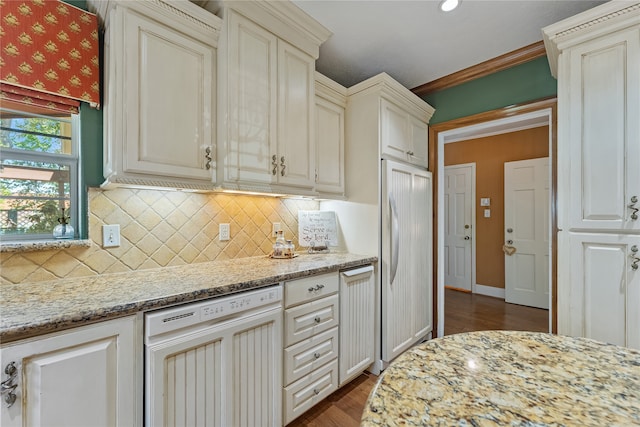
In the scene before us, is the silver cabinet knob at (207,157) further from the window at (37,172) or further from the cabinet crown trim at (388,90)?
the cabinet crown trim at (388,90)

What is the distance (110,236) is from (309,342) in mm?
1265

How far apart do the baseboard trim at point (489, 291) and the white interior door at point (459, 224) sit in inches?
4.3

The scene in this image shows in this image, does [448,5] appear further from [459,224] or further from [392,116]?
[459,224]

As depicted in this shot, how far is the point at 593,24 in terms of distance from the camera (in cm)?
156

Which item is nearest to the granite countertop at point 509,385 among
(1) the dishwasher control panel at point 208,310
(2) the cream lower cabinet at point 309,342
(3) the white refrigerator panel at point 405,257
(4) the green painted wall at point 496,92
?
(1) the dishwasher control panel at point 208,310

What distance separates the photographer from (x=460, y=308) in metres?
3.78

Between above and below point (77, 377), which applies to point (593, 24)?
above

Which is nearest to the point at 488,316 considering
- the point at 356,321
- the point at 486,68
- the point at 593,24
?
the point at 356,321

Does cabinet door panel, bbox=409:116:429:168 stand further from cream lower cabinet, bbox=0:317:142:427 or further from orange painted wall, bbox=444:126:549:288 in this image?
cream lower cabinet, bbox=0:317:142:427

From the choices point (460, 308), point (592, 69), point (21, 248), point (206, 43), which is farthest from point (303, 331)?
point (460, 308)

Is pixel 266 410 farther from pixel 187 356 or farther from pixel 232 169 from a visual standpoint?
pixel 232 169

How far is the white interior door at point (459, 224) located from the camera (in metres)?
4.55

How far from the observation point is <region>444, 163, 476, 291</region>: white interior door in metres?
4.55

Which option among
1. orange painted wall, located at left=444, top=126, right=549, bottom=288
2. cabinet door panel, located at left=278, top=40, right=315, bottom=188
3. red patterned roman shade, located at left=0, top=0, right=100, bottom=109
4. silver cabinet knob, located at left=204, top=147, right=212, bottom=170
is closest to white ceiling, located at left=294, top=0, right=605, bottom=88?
cabinet door panel, located at left=278, top=40, right=315, bottom=188
